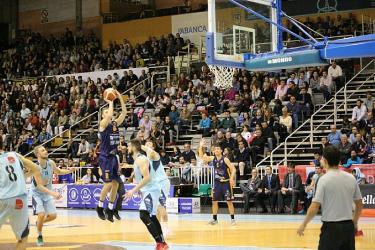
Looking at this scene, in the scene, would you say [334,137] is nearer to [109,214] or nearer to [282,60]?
[282,60]

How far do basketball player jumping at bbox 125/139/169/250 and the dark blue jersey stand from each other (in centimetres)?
600

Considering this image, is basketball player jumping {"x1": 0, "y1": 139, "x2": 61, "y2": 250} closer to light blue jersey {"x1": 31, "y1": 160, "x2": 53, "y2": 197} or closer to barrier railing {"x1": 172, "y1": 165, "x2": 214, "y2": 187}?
light blue jersey {"x1": 31, "y1": 160, "x2": 53, "y2": 197}

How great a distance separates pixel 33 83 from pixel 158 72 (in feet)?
24.3

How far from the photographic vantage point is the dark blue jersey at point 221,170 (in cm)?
1750

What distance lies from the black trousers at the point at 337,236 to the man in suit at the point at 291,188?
40.8ft

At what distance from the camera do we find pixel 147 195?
1148 cm

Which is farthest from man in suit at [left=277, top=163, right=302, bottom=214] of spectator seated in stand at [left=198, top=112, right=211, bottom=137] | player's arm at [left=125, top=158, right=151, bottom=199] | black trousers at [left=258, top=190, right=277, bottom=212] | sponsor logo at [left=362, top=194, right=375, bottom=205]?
player's arm at [left=125, top=158, right=151, bottom=199]

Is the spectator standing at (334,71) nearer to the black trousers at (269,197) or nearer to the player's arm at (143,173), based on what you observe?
the black trousers at (269,197)

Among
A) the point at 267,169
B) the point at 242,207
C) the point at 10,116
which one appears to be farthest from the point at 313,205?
the point at 10,116

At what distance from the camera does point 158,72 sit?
30656mm

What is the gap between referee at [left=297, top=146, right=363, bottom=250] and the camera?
694cm

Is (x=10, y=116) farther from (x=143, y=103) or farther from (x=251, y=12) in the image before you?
(x=251, y=12)

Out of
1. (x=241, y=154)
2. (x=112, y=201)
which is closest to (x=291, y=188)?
(x=241, y=154)

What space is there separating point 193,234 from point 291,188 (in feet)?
18.1
